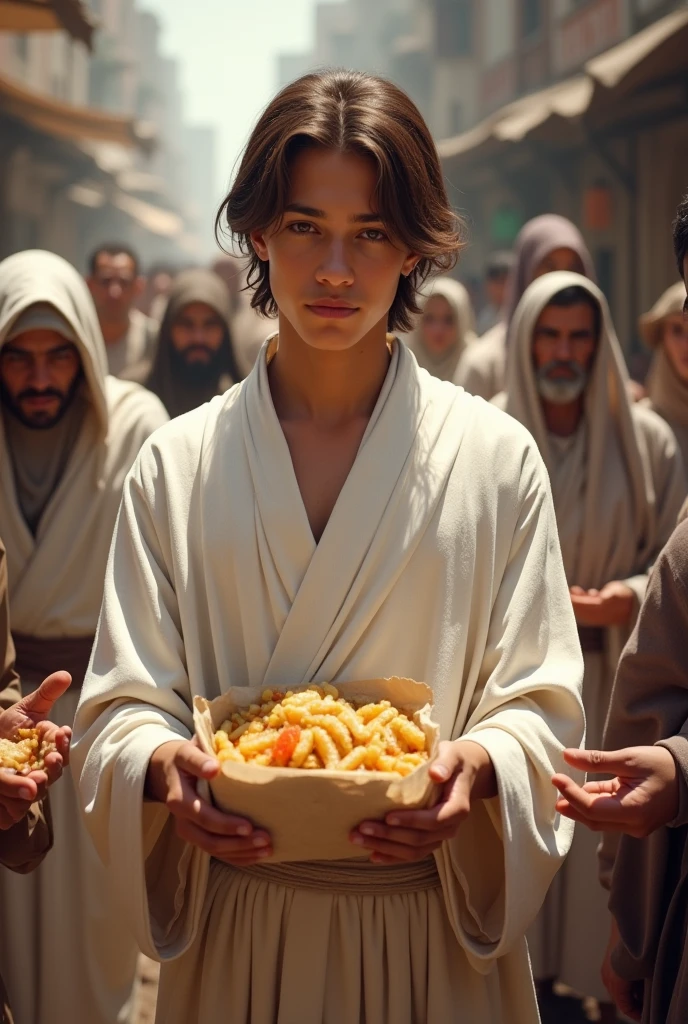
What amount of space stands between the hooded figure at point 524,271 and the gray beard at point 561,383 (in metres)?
2.32

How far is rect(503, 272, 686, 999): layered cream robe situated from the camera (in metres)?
4.90

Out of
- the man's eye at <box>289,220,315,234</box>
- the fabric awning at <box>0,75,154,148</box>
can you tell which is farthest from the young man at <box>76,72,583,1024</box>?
the fabric awning at <box>0,75,154,148</box>

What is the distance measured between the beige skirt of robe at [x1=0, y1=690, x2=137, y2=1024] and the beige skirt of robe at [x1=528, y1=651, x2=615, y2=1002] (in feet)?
4.73

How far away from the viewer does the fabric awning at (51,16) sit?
9.77m

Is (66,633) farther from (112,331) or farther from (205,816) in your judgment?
(112,331)

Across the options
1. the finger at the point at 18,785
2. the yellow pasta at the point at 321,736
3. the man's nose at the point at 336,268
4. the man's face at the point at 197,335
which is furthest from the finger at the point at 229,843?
the man's face at the point at 197,335

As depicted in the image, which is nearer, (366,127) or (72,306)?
(366,127)

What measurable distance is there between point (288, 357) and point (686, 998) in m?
1.34

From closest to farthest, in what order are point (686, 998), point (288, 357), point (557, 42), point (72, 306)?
1. point (686, 998)
2. point (288, 357)
3. point (72, 306)
4. point (557, 42)

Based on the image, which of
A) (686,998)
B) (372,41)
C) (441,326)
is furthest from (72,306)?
(372,41)

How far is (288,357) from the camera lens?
110 inches

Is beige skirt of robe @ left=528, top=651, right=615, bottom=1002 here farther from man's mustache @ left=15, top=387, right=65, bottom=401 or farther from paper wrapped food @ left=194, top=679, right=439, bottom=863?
paper wrapped food @ left=194, top=679, right=439, bottom=863

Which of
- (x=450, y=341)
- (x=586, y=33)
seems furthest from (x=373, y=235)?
(x=586, y=33)

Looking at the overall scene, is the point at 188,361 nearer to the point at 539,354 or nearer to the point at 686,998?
the point at 539,354
